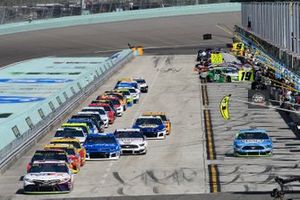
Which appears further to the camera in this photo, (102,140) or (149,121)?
(149,121)

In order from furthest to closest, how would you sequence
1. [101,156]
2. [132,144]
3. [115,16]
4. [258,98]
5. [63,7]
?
1. [63,7]
2. [115,16]
3. [258,98]
4. [132,144]
5. [101,156]

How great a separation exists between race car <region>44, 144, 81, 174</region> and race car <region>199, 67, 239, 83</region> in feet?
128

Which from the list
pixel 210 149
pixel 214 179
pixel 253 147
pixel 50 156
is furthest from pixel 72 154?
pixel 210 149

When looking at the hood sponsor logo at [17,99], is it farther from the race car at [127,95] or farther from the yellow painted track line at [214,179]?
the yellow painted track line at [214,179]

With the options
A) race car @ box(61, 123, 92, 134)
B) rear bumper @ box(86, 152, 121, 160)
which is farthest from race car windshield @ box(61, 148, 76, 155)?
race car @ box(61, 123, 92, 134)

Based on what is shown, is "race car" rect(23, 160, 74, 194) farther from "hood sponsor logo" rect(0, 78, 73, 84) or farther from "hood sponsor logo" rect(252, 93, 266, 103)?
"hood sponsor logo" rect(0, 78, 73, 84)

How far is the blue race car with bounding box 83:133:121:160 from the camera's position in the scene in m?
40.9

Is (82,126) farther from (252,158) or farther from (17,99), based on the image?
(17,99)

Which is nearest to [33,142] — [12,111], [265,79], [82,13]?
[12,111]

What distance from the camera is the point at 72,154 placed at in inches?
1501

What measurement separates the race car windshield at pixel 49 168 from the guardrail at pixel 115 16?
10224cm

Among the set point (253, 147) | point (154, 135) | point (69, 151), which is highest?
point (69, 151)

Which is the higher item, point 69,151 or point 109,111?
point 69,151

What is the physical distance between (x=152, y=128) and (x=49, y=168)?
14.1m
